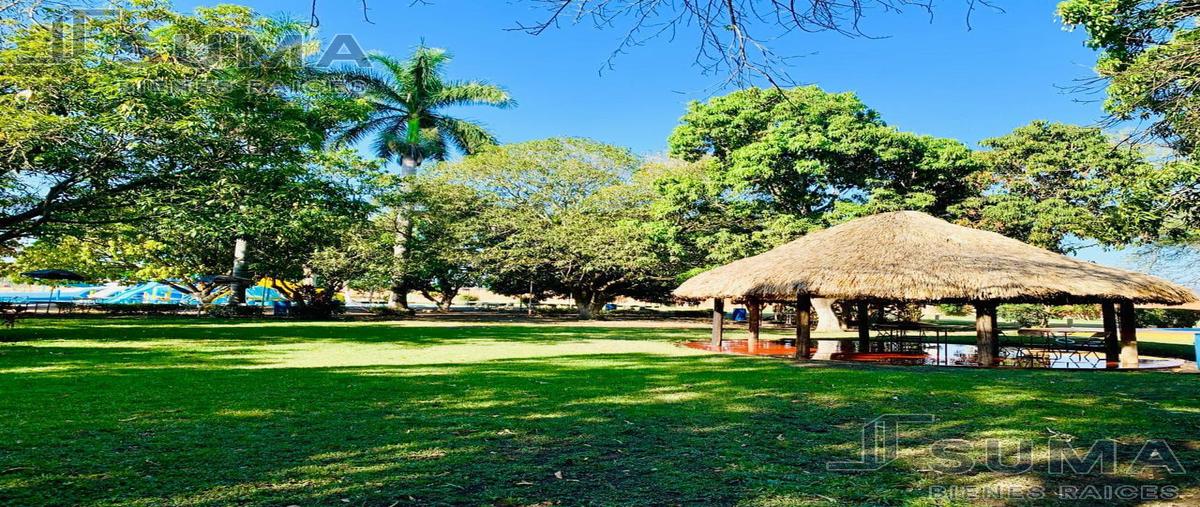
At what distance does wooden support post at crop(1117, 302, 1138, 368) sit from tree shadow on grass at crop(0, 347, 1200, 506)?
3099 mm

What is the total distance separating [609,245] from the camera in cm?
2734

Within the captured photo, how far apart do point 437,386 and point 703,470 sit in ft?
14.4

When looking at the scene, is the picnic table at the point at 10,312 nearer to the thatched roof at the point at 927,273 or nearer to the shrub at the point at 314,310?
the shrub at the point at 314,310

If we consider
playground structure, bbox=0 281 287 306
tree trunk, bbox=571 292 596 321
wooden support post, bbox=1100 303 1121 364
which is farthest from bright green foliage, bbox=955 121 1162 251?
playground structure, bbox=0 281 287 306

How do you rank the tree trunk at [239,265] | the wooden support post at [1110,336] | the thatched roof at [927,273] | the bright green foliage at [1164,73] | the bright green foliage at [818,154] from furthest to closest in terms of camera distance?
the tree trunk at [239,265] < the bright green foliage at [818,154] < the wooden support post at [1110,336] < the thatched roof at [927,273] < the bright green foliage at [1164,73]

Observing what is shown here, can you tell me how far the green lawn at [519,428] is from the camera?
3588 mm

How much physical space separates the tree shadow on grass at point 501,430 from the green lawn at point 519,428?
23 mm

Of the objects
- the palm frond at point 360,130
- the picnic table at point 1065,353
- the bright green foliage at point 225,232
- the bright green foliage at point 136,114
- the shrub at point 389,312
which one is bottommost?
the picnic table at point 1065,353

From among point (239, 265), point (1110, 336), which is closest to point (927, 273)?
point (1110, 336)

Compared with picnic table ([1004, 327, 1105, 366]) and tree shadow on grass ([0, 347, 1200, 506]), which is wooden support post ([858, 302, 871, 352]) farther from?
tree shadow on grass ([0, 347, 1200, 506])

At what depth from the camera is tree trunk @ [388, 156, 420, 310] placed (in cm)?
2819

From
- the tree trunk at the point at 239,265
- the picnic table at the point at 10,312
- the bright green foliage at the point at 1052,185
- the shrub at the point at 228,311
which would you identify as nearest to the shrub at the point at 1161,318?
the bright green foliage at the point at 1052,185

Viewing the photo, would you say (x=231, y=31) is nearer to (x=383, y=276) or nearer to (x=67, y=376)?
(x=67, y=376)

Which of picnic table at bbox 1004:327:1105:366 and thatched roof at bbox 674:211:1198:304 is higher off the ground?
thatched roof at bbox 674:211:1198:304
